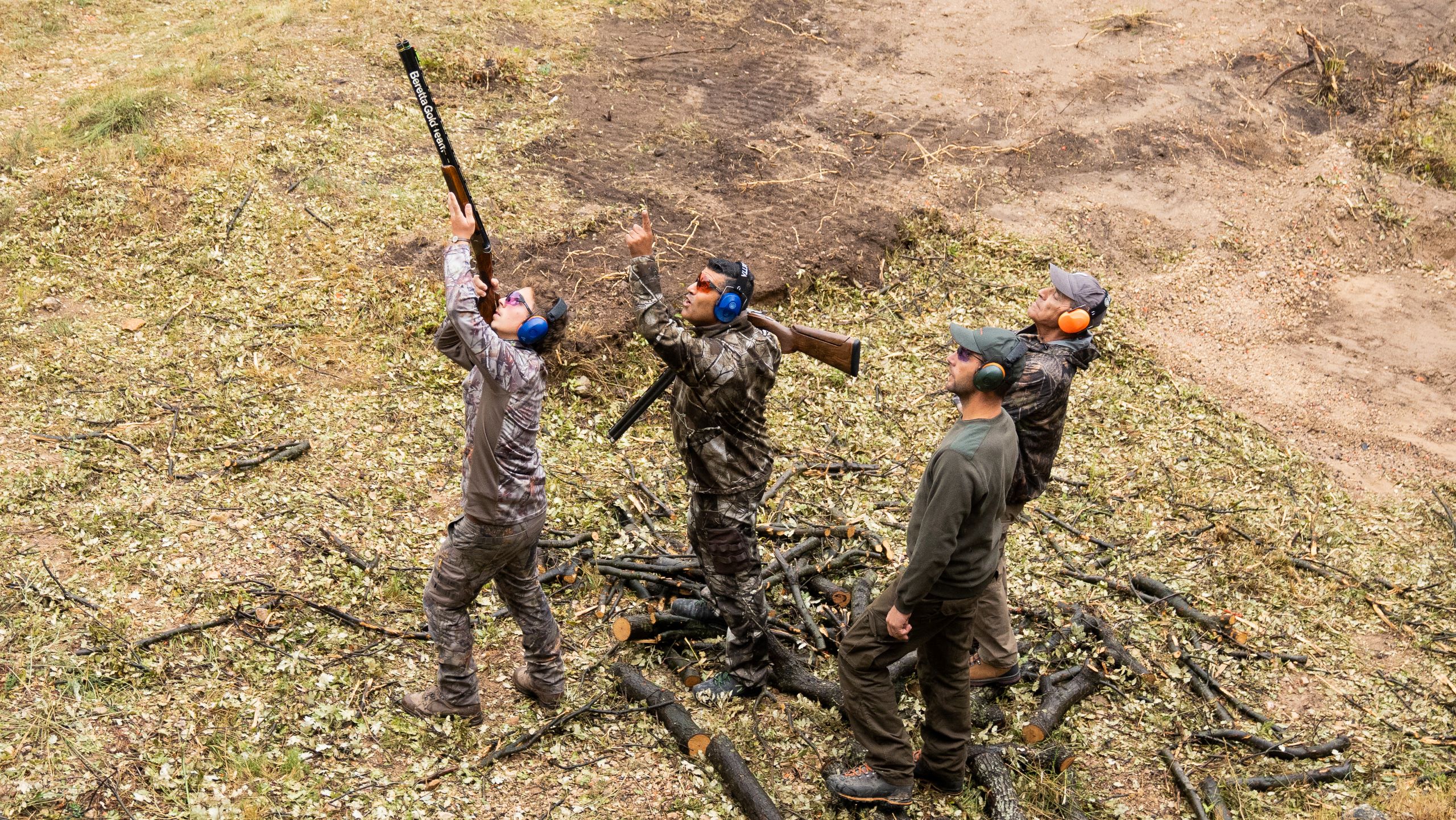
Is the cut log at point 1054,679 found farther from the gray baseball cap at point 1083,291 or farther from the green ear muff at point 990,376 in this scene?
the green ear muff at point 990,376

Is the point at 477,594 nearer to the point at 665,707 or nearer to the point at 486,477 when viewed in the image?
the point at 486,477

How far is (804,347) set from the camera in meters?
5.88

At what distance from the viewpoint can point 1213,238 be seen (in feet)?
38.2

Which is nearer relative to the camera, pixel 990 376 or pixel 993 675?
pixel 990 376

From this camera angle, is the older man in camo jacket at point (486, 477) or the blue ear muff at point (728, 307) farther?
the blue ear muff at point (728, 307)

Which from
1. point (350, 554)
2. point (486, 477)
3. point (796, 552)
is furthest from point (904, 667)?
point (350, 554)

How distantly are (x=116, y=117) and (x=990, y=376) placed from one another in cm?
960

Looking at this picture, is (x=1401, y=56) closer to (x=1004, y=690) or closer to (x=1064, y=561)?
(x=1064, y=561)

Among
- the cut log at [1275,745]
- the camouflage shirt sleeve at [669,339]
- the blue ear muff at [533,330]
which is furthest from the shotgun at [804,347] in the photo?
the cut log at [1275,745]

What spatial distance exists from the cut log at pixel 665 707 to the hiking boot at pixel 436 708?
0.82 meters

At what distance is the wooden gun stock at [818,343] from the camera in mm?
5703

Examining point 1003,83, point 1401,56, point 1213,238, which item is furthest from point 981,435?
point 1401,56

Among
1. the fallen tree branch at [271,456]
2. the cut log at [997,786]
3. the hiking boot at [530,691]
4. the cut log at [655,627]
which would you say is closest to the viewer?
the cut log at [997,786]

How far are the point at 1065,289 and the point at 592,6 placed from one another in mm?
10277
